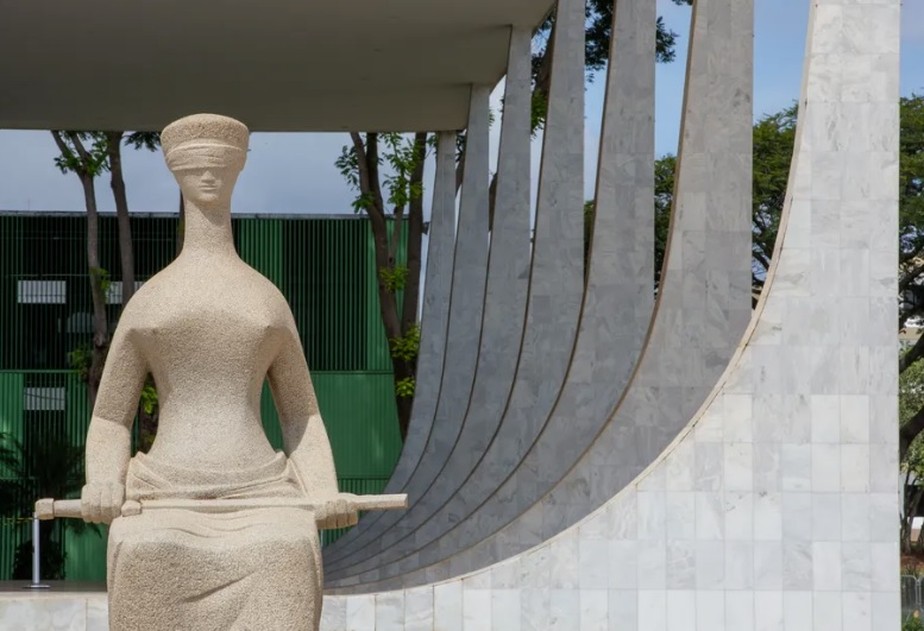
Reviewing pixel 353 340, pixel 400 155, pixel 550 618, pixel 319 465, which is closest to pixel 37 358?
pixel 353 340

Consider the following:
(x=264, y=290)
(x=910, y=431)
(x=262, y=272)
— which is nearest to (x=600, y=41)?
(x=262, y=272)

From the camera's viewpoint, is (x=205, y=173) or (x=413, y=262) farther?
(x=413, y=262)

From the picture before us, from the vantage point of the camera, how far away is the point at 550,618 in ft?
42.7

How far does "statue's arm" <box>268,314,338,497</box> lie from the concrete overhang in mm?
12587

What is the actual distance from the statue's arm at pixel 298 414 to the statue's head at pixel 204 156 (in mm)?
673

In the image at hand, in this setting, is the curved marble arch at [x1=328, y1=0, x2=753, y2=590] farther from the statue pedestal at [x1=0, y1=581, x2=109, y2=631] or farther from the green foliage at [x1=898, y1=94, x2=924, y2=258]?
the green foliage at [x1=898, y1=94, x2=924, y2=258]

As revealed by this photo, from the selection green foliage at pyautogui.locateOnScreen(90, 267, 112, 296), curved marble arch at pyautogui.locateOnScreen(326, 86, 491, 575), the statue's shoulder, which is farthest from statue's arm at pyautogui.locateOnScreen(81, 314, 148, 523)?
green foliage at pyautogui.locateOnScreen(90, 267, 112, 296)

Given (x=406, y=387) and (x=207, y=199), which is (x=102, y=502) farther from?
(x=406, y=387)

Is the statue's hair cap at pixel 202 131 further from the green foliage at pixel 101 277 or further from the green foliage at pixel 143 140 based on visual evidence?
the green foliage at pixel 143 140

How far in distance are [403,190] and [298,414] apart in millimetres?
22566

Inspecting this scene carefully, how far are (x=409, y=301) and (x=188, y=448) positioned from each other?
79.6ft

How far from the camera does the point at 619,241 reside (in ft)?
58.3

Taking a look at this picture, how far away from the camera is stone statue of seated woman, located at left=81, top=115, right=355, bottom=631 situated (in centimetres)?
841

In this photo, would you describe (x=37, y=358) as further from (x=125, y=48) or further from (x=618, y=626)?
(x=618, y=626)
